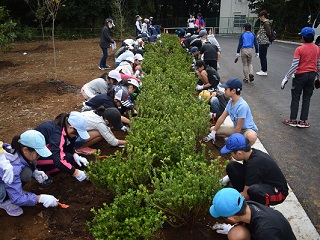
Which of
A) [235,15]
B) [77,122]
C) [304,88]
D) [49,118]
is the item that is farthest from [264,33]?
[235,15]

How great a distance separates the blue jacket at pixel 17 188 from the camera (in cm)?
322

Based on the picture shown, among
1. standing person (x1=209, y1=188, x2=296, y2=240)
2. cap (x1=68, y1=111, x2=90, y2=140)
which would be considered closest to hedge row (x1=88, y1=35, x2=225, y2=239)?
standing person (x1=209, y1=188, x2=296, y2=240)

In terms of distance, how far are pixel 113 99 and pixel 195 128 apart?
1.71 meters

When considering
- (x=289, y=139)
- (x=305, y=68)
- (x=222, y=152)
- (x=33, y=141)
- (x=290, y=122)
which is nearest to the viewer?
(x=33, y=141)

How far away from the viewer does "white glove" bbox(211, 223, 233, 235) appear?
9.88 ft

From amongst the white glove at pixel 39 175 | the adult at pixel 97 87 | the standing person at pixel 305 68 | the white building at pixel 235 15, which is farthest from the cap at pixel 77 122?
the white building at pixel 235 15

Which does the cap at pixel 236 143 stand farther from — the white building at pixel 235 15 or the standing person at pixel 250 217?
the white building at pixel 235 15

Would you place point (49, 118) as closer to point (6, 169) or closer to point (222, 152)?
point (6, 169)

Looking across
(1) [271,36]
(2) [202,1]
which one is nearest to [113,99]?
(1) [271,36]

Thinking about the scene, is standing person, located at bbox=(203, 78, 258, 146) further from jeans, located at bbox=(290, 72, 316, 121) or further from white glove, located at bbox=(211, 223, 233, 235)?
jeans, located at bbox=(290, 72, 316, 121)

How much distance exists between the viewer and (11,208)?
3.36 meters

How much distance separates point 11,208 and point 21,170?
18.4 inches

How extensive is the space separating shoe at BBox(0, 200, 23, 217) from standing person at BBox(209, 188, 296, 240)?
2.28 m

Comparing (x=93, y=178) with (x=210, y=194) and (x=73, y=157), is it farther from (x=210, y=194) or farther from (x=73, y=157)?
(x=210, y=194)
